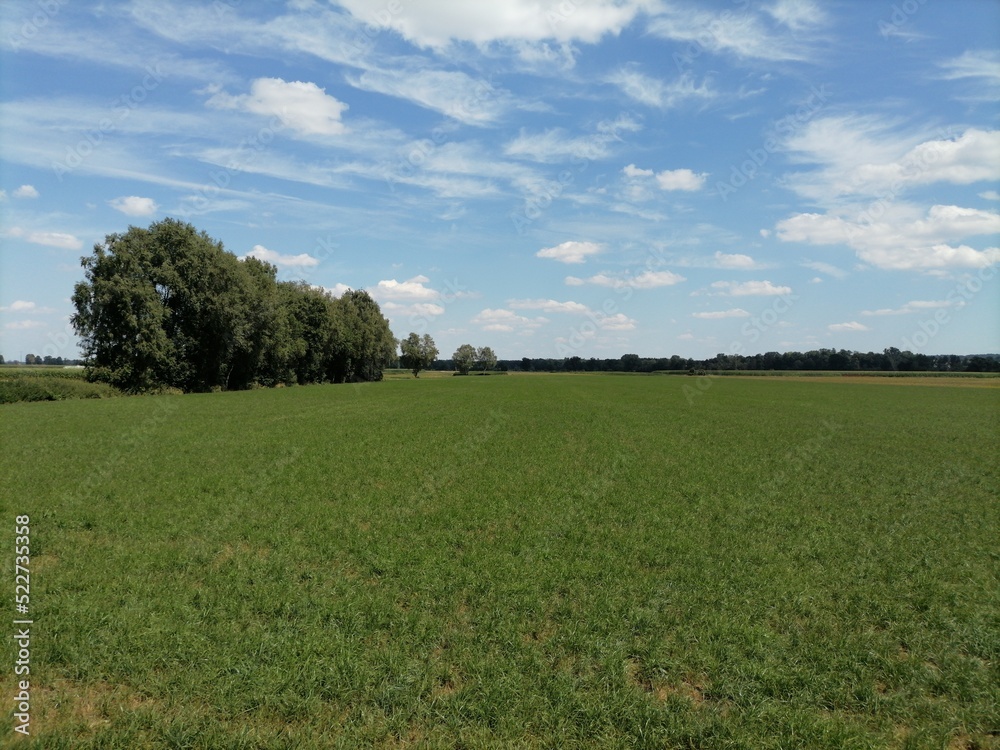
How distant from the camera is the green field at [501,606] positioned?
17.6 feet

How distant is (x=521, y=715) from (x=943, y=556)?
10015 mm

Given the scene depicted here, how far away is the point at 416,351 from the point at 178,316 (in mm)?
94557

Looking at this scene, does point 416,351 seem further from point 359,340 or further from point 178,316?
point 178,316

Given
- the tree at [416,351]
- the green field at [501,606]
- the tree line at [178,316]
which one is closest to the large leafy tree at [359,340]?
the tree line at [178,316]

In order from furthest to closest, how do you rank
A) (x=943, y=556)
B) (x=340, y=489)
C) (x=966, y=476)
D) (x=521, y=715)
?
(x=966, y=476) < (x=340, y=489) < (x=943, y=556) < (x=521, y=715)

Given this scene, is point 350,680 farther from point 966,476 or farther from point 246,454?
point 966,476

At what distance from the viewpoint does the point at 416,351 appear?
6132 inches

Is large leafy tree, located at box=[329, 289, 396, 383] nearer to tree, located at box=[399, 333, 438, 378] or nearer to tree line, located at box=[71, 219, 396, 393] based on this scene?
tree line, located at box=[71, 219, 396, 393]

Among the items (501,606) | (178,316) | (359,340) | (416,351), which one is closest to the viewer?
(501,606)

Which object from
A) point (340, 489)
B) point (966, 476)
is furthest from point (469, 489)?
point (966, 476)

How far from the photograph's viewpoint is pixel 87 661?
20.1ft

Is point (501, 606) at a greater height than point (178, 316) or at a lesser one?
lesser

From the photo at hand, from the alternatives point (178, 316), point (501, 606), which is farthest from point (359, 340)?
point (501, 606)

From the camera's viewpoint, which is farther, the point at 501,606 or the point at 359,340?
the point at 359,340
